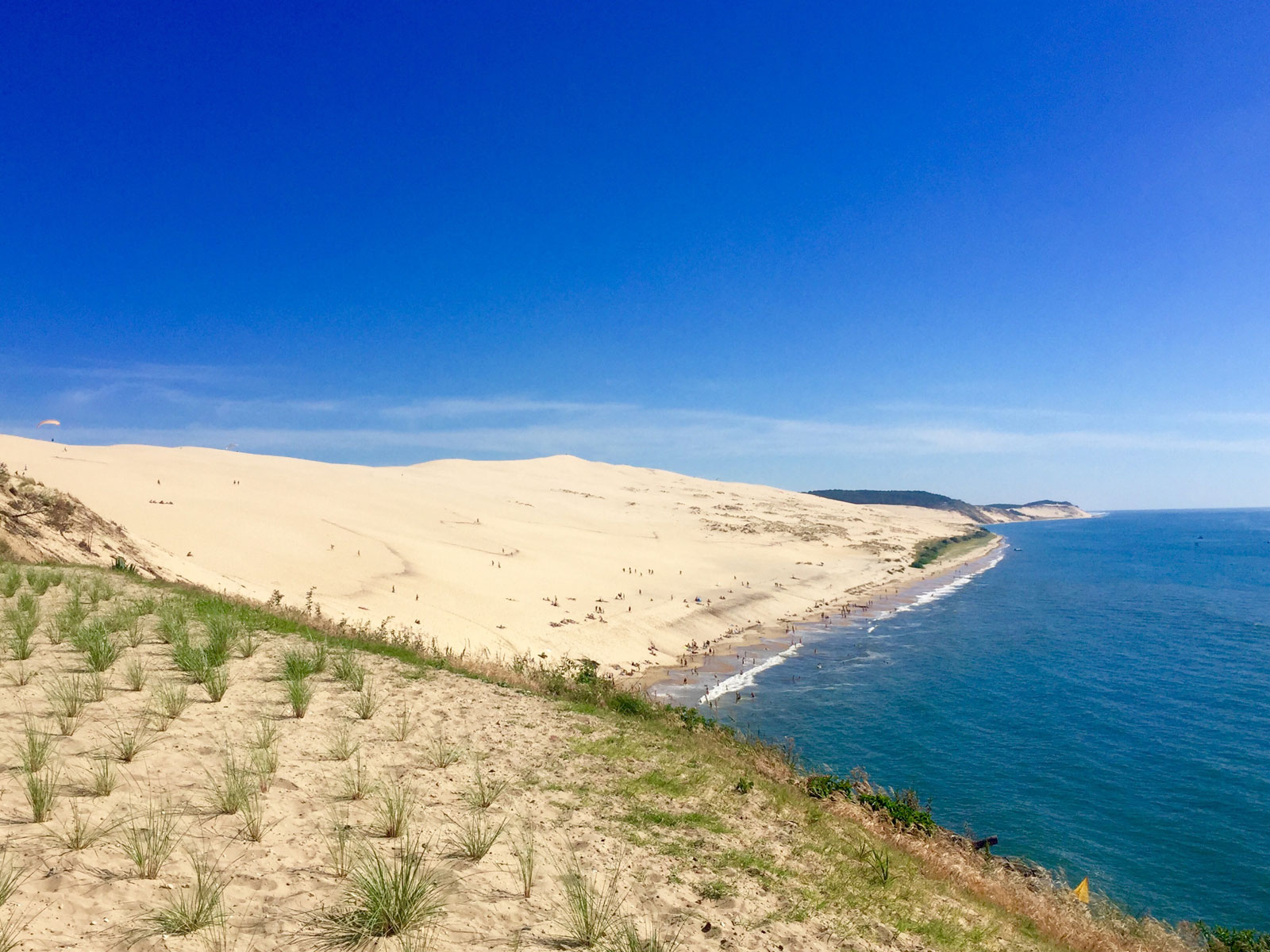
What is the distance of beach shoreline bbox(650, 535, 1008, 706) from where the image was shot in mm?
29016

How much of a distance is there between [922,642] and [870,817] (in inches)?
1275

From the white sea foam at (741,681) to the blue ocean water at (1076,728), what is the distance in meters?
0.73

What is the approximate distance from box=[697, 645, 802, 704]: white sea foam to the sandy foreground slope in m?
3.71

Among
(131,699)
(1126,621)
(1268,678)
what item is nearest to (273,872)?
(131,699)

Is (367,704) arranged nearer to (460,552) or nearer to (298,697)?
(298,697)

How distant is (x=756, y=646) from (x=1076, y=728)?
1580 centimetres

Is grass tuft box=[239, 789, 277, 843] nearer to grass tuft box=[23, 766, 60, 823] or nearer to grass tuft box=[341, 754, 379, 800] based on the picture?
grass tuft box=[341, 754, 379, 800]

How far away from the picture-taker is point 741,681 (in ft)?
100

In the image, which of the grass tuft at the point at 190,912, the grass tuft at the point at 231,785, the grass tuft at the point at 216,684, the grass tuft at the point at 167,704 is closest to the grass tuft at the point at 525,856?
the grass tuft at the point at 190,912

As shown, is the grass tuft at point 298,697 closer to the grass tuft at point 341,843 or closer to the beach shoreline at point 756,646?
the grass tuft at point 341,843

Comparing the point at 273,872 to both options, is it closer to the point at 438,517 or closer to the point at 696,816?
the point at 696,816

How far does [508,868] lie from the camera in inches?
236

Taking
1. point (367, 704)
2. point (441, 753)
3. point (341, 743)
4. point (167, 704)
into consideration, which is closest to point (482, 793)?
point (441, 753)

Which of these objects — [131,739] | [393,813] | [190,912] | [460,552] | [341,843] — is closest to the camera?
[190,912]
